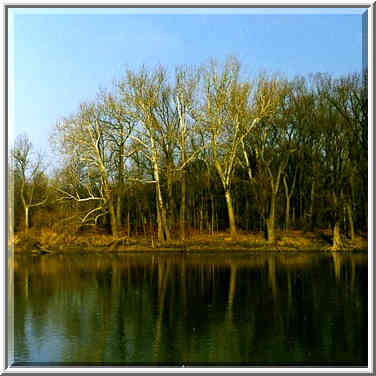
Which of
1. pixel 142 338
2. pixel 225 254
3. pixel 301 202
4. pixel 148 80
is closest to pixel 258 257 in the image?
pixel 225 254

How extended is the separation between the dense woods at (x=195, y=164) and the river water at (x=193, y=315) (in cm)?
1026

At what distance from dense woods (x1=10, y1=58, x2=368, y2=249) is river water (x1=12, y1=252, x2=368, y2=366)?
10255 mm

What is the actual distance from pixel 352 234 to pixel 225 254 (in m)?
9.01

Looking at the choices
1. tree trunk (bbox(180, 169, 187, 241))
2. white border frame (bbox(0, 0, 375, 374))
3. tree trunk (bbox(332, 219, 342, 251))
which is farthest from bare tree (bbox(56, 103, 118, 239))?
white border frame (bbox(0, 0, 375, 374))

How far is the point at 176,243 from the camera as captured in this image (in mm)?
36250

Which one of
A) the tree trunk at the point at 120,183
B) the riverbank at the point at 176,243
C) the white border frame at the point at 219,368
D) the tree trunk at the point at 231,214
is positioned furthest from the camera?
the tree trunk at the point at 120,183

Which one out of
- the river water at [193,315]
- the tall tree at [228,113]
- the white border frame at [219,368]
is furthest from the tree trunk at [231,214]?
the white border frame at [219,368]

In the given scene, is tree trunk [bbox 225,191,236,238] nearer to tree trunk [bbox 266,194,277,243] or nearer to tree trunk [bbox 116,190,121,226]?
tree trunk [bbox 266,194,277,243]

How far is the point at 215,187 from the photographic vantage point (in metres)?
39.4

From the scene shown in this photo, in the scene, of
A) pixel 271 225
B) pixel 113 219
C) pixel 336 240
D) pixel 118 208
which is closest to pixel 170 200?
pixel 118 208

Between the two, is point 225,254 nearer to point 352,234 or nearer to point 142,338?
point 352,234

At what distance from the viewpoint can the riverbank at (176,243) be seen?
35.3m

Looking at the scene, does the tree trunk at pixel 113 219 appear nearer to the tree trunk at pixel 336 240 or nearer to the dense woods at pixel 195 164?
the dense woods at pixel 195 164

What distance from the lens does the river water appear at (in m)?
10.4
